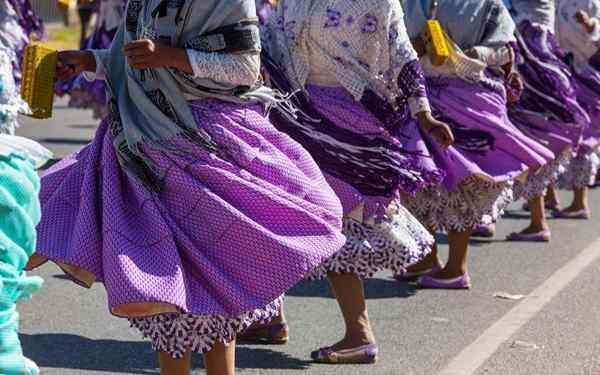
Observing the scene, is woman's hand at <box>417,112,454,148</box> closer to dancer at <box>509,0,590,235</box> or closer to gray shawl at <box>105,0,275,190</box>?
gray shawl at <box>105,0,275,190</box>

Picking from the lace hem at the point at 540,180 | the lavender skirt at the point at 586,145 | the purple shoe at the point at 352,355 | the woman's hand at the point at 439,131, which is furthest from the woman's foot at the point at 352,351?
the lavender skirt at the point at 586,145

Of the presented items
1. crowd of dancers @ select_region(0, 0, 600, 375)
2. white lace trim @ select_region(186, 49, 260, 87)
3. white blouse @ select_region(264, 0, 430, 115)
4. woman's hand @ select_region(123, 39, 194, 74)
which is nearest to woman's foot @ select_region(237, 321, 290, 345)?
crowd of dancers @ select_region(0, 0, 600, 375)

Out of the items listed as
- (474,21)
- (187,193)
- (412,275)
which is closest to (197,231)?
(187,193)

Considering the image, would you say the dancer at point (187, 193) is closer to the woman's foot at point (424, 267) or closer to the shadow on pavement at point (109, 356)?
the shadow on pavement at point (109, 356)

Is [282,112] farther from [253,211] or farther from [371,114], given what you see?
[253,211]

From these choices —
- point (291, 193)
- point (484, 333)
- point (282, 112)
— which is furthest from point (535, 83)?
point (291, 193)

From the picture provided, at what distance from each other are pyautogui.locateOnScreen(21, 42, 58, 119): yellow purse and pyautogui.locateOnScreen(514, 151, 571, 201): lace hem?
500 cm

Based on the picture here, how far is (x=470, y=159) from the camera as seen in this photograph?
25.8 ft

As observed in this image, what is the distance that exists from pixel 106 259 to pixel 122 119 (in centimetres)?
53

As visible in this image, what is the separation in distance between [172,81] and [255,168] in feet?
1.28

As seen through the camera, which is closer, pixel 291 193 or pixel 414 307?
pixel 291 193

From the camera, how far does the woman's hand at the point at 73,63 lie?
15.9 ft

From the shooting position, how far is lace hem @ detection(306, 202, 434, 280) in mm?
6195

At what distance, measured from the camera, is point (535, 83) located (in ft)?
31.6
